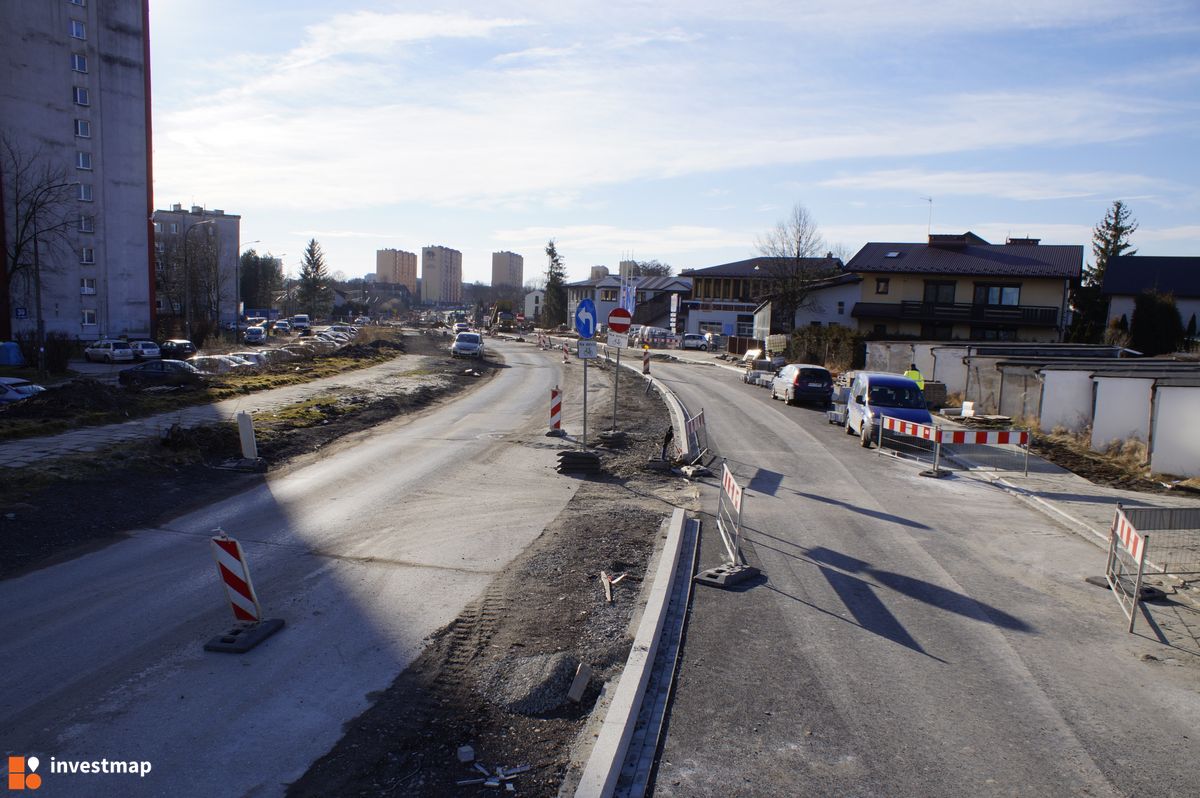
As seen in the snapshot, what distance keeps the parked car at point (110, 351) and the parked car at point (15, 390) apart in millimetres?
22123

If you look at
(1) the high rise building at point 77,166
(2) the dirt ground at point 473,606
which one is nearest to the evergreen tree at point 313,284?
(1) the high rise building at point 77,166

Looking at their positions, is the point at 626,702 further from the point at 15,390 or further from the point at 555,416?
the point at 15,390

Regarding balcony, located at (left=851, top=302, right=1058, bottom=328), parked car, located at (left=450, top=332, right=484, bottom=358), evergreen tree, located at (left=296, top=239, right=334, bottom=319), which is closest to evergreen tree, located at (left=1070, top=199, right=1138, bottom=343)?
balcony, located at (left=851, top=302, right=1058, bottom=328)

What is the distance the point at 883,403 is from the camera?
2061 centimetres

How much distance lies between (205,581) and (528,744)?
5.18 metres

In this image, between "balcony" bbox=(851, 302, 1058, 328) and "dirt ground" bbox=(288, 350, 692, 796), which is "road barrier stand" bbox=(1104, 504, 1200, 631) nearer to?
"dirt ground" bbox=(288, 350, 692, 796)

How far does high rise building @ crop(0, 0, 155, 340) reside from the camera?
48.4 meters

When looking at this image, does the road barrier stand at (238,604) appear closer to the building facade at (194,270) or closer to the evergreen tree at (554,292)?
the building facade at (194,270)

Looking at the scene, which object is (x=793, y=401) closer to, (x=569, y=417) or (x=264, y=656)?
(x=569, y=417)

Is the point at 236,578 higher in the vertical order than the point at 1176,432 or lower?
lower

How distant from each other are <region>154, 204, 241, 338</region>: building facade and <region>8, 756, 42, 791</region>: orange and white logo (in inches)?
1934

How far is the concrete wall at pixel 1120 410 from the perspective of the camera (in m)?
18.5

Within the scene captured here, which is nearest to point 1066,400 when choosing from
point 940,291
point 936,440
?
point 936,440

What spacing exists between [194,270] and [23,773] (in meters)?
68.5
